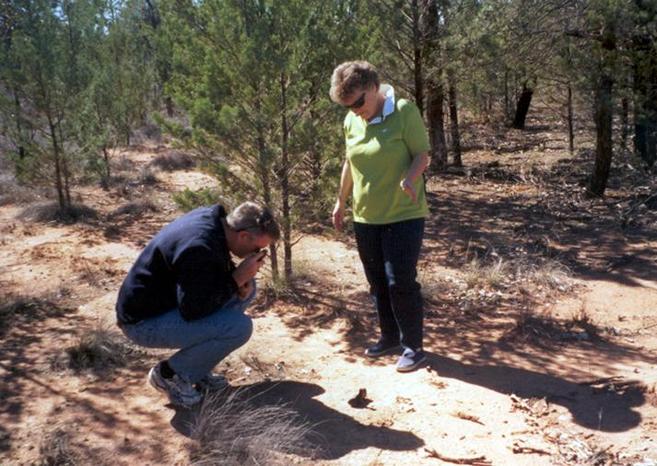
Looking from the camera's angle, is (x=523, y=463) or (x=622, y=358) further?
(x=622, y=358)

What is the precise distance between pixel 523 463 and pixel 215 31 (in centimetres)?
358

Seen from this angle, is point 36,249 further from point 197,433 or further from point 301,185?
point 197,433

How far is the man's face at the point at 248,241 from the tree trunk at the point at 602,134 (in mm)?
6603

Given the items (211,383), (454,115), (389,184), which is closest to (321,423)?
(211,383)

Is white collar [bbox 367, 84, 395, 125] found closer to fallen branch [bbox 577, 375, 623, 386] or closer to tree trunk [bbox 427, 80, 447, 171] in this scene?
fallen branch [bbox 577, 375, 623, 386]

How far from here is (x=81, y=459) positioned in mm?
2934

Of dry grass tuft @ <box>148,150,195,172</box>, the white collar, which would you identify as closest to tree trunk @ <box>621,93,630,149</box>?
the white collar

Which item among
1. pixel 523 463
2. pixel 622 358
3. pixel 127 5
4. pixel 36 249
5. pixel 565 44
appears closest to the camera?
pixel 523 463

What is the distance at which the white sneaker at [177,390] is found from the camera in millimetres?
3354

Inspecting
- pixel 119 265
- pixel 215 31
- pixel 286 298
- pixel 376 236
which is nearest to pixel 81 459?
pixel 376 236

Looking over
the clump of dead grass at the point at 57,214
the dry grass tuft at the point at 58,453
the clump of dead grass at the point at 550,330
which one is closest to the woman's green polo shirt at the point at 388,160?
the clump of dead grass at the point at 550,330

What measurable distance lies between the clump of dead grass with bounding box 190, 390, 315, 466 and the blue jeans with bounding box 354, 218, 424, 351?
908mm

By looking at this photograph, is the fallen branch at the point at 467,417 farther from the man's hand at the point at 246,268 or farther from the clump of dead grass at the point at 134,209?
the clump of dead grass at the point at 134,209

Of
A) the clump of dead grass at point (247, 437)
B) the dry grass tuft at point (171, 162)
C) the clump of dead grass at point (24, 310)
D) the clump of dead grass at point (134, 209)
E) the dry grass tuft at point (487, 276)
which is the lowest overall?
the clump of dead grass at point (247, 437)
